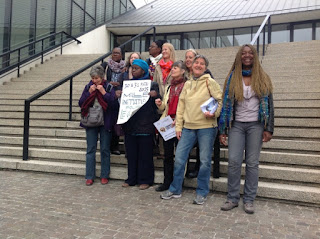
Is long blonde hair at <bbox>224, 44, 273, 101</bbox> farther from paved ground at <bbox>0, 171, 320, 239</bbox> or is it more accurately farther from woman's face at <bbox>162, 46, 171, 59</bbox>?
paved ground at <bbox>0, 171, 320, 239</bbox>

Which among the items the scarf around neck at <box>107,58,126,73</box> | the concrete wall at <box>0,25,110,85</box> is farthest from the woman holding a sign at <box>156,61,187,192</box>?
the concrete wall at <box>0,25,110,85</box>

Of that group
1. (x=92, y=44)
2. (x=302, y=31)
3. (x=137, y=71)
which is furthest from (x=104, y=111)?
(x=302, y=31)

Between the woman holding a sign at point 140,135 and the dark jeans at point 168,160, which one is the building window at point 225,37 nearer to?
the woman holding a sign at point 140,135

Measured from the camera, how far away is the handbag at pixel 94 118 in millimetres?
4141

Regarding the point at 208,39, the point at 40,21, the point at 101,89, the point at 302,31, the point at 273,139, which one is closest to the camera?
the point at 101,89

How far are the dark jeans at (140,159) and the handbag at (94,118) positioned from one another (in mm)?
466

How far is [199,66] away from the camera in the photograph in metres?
3.50

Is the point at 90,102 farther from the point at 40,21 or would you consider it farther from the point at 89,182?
the point at 40,21

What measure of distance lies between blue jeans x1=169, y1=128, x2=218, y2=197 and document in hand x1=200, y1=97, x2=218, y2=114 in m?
0.25

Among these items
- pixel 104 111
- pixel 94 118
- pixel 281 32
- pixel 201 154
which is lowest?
pixel 201 154

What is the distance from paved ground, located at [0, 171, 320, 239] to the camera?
8.71 ft

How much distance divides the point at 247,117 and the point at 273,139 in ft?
4.73

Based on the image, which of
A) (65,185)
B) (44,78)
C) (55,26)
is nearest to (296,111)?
(65,185)

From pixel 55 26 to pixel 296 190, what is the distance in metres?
11.8
